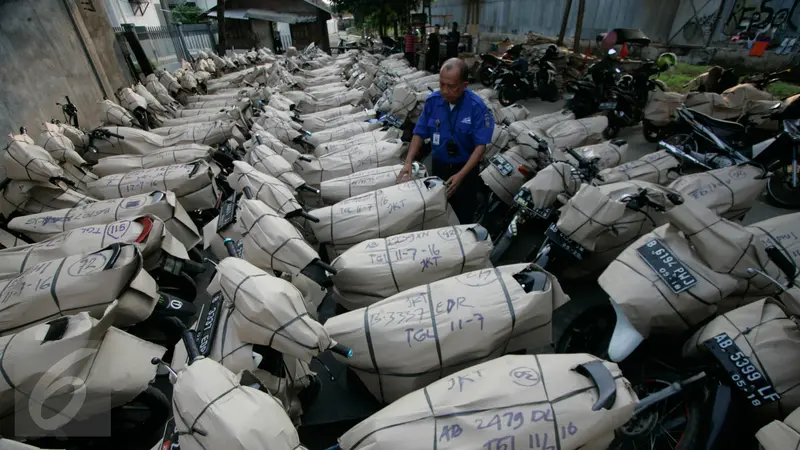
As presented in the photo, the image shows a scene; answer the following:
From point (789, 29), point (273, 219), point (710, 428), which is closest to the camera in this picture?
point (710, 428)

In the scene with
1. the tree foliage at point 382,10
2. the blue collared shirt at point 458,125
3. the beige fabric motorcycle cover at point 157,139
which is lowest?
the beige fabric motorcycle cover at point 157,139

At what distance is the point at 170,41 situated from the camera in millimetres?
14320

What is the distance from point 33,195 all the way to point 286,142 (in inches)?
110

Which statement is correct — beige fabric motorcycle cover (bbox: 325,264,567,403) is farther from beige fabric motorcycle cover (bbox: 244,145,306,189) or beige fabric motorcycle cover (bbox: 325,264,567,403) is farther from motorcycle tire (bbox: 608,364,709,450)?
beige fabric motorcycle cover (bbox: 244,145,306,189)

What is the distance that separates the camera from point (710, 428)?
1707 mm

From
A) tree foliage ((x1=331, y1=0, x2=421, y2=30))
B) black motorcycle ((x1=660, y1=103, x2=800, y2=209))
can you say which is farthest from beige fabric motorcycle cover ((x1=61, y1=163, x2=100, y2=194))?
tree foliage ((x1=331, y1=0, x2=421, y2=30))

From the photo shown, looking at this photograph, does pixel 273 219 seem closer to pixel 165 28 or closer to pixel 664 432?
pixel 664 432

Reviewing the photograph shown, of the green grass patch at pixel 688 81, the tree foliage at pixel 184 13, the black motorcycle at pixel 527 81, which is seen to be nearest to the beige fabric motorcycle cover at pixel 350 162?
the black motorcycle at pixel 527 81

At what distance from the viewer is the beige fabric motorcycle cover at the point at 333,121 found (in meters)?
6.00

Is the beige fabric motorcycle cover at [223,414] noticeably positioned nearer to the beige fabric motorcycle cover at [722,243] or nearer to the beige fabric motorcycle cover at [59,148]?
the beige fabric motorcycle cover at [722,243]

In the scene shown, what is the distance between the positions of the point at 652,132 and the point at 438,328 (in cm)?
688

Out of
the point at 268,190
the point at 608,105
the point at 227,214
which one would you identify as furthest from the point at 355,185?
the point at 608,105

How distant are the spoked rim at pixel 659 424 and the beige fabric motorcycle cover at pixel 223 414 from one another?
66.1 inches

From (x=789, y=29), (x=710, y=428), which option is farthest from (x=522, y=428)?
(x=789, y=29)
